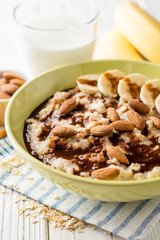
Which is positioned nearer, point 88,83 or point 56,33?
point 88,83

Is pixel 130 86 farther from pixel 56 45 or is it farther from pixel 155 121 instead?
pixel 56 45

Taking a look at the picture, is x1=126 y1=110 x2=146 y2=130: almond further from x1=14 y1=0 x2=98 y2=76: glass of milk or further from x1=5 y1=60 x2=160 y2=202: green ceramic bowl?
x1=14 y1=0 x2=98 y2=76: glass of milk

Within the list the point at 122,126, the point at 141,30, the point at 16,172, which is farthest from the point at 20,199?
the point at 141,30

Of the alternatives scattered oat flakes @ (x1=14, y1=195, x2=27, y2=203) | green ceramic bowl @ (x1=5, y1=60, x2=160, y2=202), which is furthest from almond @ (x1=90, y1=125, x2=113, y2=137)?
scattered oat flakes @ (x1=14, y1=195, x2=27, y2=203)

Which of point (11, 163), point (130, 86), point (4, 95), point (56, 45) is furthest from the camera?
point (56, 45)

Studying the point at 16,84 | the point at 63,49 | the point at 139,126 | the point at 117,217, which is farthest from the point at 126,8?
the point at 117,217

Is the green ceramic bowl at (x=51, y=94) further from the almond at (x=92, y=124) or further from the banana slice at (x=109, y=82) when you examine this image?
the almond at (x=92, y=124)

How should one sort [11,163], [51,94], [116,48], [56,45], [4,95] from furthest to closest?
[116,48] < [56,45] < [4,95] < [51,94] < [11,163]
